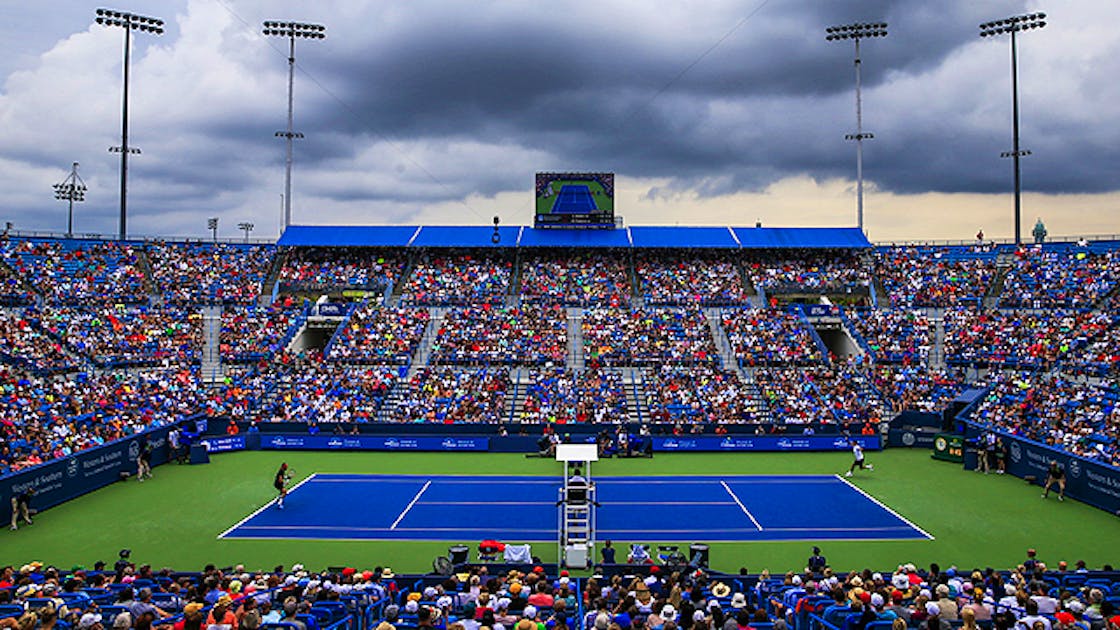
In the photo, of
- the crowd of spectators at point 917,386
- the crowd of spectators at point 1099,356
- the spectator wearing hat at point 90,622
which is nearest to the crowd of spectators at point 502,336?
the crowd of spectators at point 917,386

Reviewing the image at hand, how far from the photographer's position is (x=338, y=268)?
183ft

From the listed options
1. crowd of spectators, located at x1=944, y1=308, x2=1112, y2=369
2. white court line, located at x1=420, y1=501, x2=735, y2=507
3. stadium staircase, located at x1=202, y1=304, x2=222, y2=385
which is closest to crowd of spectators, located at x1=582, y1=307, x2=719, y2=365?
crowd of spectators, located at x1=944, y1=308, x2=1112, y2=369

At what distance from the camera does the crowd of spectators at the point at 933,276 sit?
164 feet

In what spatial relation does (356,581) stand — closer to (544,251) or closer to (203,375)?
(203,375)

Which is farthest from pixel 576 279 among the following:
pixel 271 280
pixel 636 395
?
pixel 271 280

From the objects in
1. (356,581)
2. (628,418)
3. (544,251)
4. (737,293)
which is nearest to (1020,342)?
(737,293)

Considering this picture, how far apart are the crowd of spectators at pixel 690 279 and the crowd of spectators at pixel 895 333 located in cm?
787

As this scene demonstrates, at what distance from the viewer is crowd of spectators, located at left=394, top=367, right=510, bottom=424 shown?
39.0 metres

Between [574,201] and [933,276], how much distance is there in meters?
25.2

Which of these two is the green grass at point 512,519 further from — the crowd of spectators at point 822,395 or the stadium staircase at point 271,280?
the stadium staircase at point 271,280

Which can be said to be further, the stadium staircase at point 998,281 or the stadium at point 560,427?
the stadium staircase at point 998,281

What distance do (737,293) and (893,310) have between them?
32.3ft

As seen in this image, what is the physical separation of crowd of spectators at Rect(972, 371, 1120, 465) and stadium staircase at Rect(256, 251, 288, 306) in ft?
141

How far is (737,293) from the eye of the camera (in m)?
53.0
